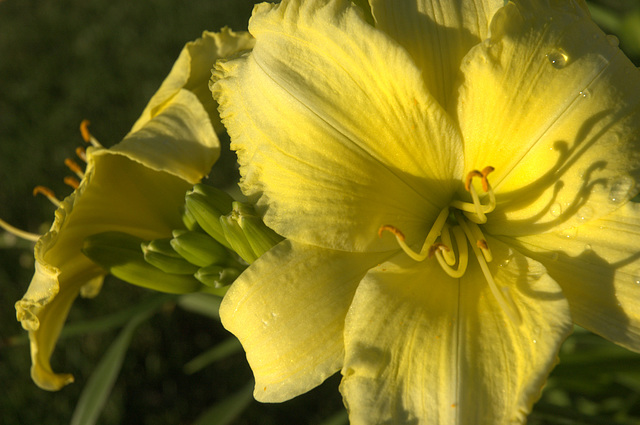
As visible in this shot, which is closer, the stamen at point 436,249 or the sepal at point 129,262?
the stamen at point 436,249

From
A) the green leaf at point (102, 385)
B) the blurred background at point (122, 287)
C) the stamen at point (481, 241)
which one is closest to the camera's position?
the stamen at point (481, 241)

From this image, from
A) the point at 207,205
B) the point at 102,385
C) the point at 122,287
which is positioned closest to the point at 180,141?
the point at 207,205

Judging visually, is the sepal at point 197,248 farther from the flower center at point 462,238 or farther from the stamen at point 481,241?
the stamen at point 481,241

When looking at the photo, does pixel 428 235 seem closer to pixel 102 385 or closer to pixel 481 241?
pixel 481 241

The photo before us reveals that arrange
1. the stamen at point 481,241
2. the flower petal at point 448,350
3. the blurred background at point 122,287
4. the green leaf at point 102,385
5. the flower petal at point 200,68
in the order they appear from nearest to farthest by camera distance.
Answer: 1. the flower petal at point 448,350
2. the stamen at point 481,241
3. the flower petal at point 200,68
4. the green leaf at point 102,385
5. the blurred background at point 122,287

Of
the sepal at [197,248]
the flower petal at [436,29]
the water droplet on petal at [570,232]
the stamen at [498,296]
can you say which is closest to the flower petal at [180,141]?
the sepal at [197,248]

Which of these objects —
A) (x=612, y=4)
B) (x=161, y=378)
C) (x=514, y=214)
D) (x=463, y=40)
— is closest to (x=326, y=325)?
(x=514, y=214)

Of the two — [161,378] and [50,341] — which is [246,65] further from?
[161,378]

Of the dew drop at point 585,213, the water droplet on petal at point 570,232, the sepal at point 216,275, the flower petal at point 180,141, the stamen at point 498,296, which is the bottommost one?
the sepal at point 216,275
